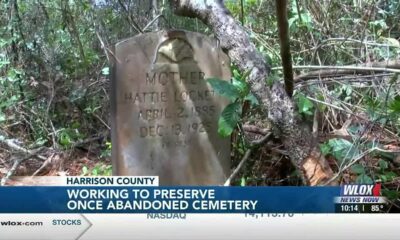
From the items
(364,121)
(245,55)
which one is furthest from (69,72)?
(364,121)

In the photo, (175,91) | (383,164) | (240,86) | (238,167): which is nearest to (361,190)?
(383,164)

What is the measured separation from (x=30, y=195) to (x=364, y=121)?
112 centimetres

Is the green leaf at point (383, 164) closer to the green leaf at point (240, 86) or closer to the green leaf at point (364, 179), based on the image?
the green leaf at point (364, 179)

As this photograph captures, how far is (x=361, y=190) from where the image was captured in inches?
62.5

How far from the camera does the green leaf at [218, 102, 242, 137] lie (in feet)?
5.91

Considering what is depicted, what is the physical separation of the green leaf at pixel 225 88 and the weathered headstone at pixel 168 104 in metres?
0.10

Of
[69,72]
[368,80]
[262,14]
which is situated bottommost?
→ [368,80]

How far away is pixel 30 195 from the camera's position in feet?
5.41

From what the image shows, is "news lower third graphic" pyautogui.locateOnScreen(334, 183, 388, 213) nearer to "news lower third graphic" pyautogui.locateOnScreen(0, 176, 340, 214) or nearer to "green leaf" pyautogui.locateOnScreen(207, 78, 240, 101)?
"news lower third graphic" pyautogui.locateOnScreen(0, 176, 340, 214)

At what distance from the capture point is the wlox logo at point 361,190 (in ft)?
5.20

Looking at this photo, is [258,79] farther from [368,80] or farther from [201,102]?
[368,80]

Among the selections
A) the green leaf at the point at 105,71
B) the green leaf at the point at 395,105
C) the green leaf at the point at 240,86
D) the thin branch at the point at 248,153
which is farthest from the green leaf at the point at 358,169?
the green leaf at the point at 105,71

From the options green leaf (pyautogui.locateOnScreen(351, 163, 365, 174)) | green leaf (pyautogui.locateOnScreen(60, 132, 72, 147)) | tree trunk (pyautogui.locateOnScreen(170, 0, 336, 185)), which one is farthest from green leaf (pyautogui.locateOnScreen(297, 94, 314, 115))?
green leaf (pyautogui.locateOnScreen(60, 132, 72, 147))

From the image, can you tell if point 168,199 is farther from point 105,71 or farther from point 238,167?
point 105,71
